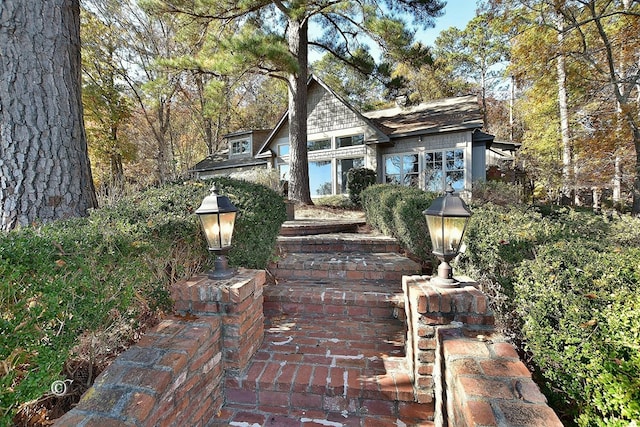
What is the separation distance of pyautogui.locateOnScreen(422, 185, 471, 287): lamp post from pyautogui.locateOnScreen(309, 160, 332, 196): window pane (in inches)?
458

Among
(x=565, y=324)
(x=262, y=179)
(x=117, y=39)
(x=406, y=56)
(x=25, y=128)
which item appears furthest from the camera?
(x=117, y=39)

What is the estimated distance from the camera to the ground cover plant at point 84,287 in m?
1.20

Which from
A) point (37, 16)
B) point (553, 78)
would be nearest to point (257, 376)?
point (37, 16)

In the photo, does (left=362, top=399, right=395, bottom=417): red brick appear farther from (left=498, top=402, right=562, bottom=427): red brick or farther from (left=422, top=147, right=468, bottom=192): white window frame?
(left=422, top=147, right=468, bottom=192): white window frame

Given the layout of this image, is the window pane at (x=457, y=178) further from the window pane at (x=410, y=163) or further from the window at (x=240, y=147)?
the window at (x=240, y=147)

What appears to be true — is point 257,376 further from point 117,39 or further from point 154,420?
point 117,39

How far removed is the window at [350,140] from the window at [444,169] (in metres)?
2.94

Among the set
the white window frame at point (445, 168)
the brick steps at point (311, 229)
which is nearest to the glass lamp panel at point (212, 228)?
the brick steps at point (311, 229)

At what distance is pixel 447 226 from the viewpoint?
1959 mm

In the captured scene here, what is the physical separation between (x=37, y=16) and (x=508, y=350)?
15.7 ft

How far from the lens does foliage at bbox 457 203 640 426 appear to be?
4.34 ft

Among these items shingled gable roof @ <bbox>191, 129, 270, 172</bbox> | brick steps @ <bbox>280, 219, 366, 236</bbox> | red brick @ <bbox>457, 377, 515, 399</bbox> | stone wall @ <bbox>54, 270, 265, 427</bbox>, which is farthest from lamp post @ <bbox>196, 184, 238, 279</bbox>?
shingled gable roof @ <bbox>191, 129, 270, 172</bbox>

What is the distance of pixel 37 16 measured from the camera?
278cm

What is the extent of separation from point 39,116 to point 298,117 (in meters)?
7.38
